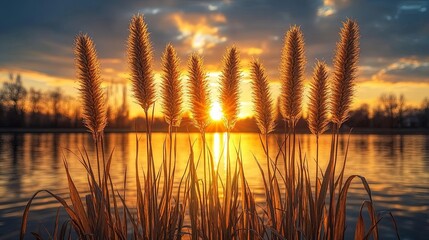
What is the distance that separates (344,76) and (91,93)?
234 centimetres

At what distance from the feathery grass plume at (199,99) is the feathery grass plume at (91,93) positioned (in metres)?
0.81

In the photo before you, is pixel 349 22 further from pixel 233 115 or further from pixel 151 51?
→ pixel 151 51

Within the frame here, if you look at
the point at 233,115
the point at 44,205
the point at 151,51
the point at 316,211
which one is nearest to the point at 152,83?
the point at 151,51

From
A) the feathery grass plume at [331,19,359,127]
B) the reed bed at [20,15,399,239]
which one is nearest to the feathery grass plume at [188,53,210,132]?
the reed bed at [20,15,399,239]

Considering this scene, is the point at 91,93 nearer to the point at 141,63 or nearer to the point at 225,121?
the point at 141,63

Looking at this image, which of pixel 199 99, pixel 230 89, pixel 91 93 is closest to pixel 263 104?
pixel 230 89

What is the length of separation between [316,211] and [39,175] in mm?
32057

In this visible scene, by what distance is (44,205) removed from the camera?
65.0 ft

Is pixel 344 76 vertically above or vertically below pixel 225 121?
above

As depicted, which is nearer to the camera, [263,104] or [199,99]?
[199,99]

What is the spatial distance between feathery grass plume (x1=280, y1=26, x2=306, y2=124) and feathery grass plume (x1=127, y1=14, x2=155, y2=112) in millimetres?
1219

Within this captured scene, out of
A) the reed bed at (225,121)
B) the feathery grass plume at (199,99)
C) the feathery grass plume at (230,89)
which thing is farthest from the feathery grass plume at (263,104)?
the feathery grass plume at (199,99)

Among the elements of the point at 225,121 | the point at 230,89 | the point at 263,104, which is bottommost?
the point at 225,121

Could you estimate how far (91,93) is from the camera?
3.76 metres
